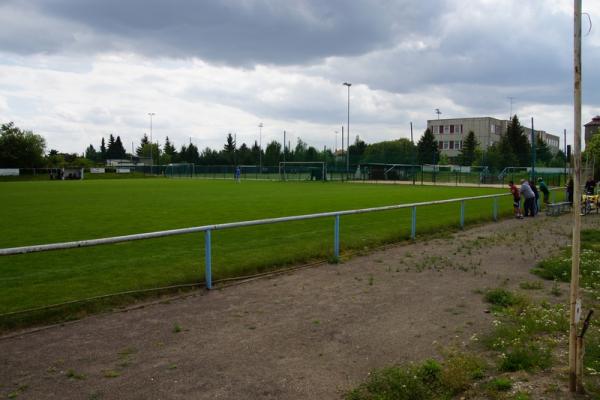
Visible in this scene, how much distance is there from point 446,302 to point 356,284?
1542 mm

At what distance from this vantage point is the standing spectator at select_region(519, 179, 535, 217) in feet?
61.6

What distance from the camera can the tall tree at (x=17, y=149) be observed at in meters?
72.9

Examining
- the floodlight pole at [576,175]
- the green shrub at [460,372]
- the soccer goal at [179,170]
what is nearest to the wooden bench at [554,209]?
the green shrub at [460,372]

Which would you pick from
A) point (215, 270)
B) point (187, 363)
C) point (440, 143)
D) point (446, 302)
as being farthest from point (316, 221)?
point (440, 143)

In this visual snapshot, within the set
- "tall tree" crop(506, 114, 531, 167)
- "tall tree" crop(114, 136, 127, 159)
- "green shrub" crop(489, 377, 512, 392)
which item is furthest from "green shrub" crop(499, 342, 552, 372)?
"tall tree" crop(114, 136, 127, 159)

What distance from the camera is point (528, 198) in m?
19.1

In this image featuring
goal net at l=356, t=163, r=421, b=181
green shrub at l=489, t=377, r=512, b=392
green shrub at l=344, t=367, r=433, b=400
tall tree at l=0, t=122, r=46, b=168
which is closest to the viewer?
green shrub at l=344, t=367, r=433, b=400

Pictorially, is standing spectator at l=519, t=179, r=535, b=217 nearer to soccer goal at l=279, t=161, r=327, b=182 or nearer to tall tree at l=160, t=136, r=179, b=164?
soccer goal at l=279, t=161, r=327, b=182

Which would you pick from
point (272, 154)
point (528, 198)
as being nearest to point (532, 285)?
point (528, 198)

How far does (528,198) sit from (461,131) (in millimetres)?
87461

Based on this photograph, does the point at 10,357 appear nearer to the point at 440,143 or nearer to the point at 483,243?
the point at 483,243

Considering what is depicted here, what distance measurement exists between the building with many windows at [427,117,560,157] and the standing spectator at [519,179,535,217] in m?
81.6

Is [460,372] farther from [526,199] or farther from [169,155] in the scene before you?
[169,155]

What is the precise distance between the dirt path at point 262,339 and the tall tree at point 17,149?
76.9 meters
